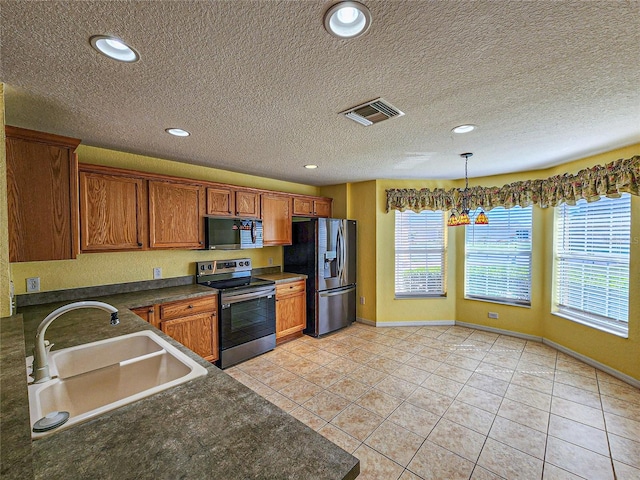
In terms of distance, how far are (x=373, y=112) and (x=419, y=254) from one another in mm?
3160

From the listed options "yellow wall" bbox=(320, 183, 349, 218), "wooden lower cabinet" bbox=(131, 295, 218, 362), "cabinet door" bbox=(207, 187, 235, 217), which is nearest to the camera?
"wooden lower cabinet" bbox=(131, 295, 218, 362)

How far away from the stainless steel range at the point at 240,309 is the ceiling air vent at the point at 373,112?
233 cm

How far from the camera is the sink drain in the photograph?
86cm

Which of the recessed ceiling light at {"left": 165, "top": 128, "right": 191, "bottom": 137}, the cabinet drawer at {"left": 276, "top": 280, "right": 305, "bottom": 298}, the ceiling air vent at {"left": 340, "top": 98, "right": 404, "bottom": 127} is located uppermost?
the recessed ceiling light at {"left": 165, "top": 128, "right": 191, "bottom": 137}

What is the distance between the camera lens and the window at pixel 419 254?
4539 mm

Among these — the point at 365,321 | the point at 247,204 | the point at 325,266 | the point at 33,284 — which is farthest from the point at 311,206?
the point at 33,284

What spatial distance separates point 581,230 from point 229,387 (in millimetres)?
4247

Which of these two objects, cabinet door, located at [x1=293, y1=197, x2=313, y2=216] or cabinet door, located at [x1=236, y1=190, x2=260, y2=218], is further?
cabinet door, located at [x1=293, y1=197, x2=313, y2=216]

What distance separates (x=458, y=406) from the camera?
96.4 inches

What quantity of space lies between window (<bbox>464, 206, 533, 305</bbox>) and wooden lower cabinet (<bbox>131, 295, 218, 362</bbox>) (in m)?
3.90

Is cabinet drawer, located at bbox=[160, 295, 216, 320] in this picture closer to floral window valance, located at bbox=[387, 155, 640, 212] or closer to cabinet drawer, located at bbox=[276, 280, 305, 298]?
cabinet drawer, located at bbox=[276, 280, 305, 298]

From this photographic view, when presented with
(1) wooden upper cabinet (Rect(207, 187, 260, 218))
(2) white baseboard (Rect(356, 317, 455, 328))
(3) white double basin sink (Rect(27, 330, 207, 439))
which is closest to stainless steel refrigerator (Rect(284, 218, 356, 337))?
(2) white baseboard (Rect(356, 317, 455, 328))

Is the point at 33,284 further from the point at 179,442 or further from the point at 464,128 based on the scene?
the point at 464,128

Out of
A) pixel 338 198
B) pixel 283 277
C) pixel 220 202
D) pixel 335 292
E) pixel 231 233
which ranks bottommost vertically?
pixel 335 292
